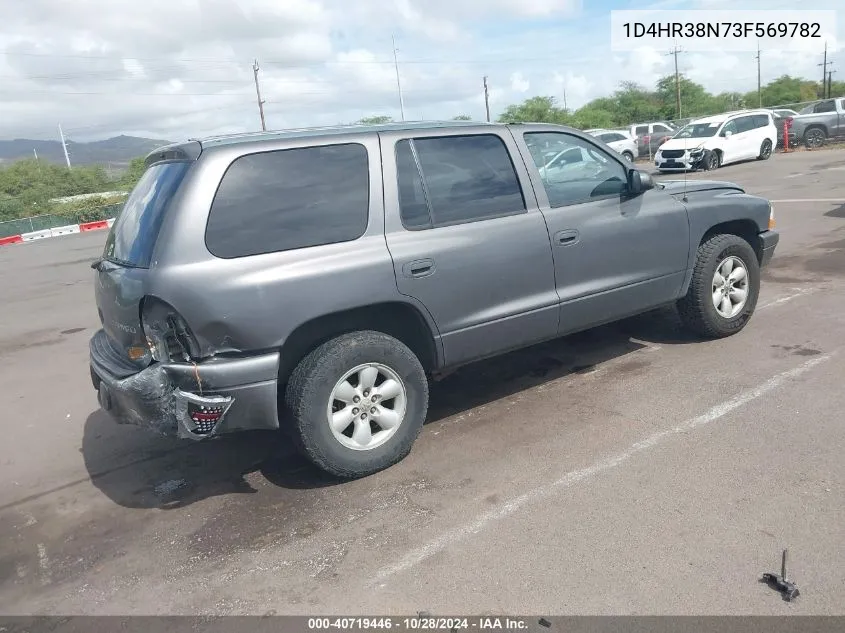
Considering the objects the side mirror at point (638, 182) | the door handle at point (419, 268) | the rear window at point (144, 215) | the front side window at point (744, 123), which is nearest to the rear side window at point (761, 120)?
the front side window at point (744, 123)

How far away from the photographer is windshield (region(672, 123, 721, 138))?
2189 centimetres

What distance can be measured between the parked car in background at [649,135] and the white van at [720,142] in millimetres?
7680

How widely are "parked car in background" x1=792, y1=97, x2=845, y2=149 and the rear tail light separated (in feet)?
90.0

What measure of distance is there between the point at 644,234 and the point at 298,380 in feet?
8.67

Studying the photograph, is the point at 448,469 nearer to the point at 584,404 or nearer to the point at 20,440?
the point at 584,404

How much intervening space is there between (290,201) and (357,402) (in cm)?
113

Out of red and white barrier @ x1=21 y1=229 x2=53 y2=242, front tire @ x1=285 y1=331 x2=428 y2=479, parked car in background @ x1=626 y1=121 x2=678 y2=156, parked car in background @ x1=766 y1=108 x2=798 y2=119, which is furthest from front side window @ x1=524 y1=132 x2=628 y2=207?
parked car in background @ x1=766 y1=108 x2=798 y2=119

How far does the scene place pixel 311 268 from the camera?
353 cm

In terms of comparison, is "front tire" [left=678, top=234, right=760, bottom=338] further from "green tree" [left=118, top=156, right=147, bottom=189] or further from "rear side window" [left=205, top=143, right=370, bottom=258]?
"green tree" [left=118, top=156, right=147, bottom=189]

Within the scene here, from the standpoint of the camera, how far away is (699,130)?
2225 cm

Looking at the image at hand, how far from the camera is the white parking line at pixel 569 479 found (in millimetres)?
3084

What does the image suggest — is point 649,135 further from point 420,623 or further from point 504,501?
point 420,623

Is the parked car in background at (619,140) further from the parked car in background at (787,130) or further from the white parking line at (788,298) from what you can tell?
the white parking line at (788,298)

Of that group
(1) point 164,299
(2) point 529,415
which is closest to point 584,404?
(2) point 529,415
